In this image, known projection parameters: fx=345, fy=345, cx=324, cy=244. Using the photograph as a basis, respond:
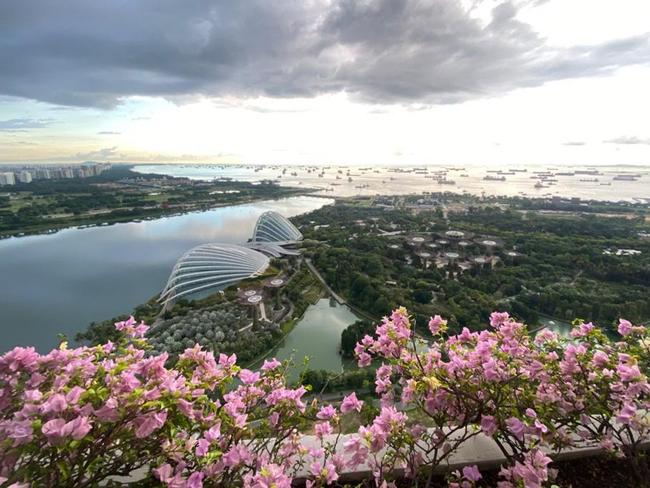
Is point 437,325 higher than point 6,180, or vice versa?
point 437,325

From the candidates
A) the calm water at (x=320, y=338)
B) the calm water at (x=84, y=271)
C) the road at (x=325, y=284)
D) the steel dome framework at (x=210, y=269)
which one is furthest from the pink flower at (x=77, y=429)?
the road at (x=325, y=284)

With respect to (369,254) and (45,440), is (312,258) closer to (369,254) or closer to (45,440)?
(369,254)

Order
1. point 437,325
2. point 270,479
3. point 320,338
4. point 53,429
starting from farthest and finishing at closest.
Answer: point 320,338 → point 437,325 → point 270,479 → point 53,429

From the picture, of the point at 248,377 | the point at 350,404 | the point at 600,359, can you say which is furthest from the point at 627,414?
the point at 248,377

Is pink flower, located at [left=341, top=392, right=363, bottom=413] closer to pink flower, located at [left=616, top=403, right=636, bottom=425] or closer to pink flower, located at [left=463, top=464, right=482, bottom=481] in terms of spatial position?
pink flower, located at [left=463, top=464, right=482, bottom=481]

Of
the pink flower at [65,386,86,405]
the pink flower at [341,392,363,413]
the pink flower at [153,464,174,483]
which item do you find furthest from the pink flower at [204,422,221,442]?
the pink flower at [341,392,363,413]

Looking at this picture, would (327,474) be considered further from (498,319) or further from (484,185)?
(484,185)
